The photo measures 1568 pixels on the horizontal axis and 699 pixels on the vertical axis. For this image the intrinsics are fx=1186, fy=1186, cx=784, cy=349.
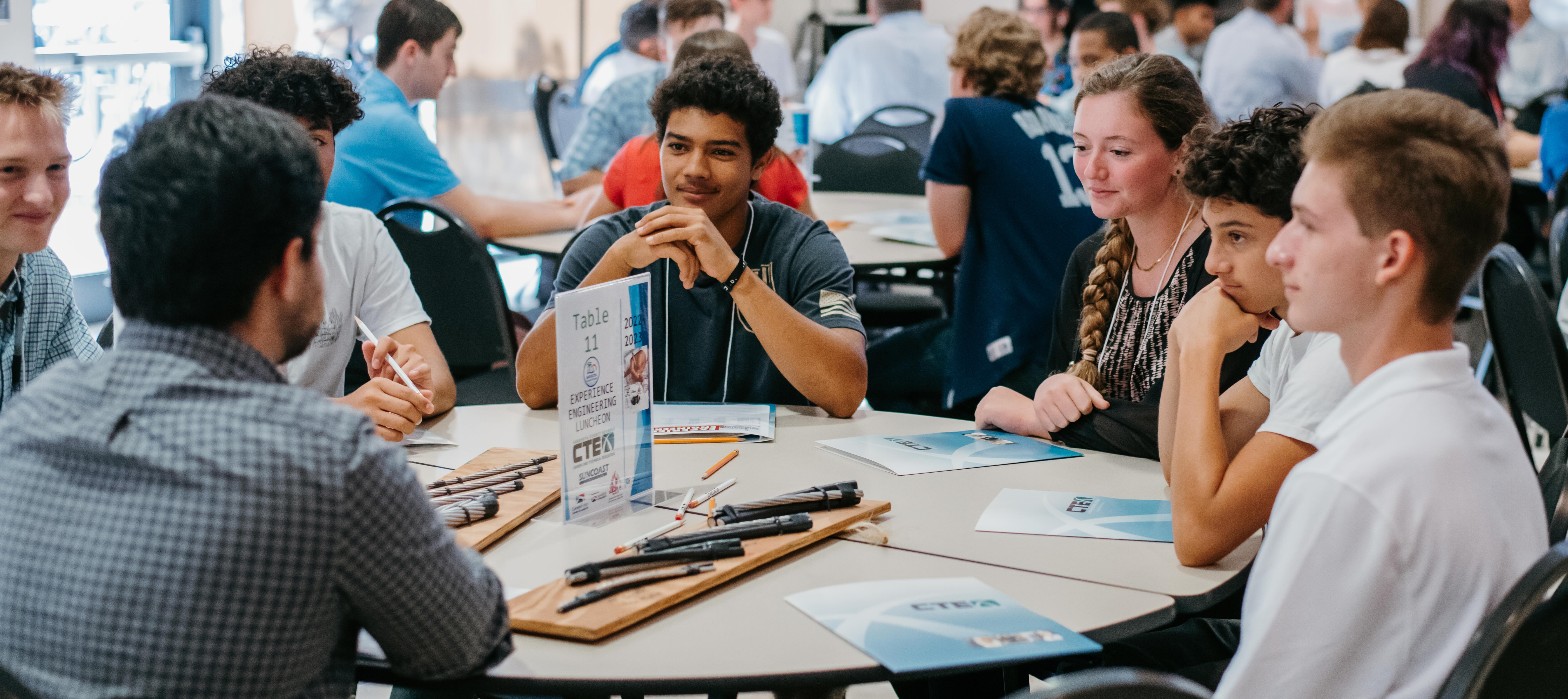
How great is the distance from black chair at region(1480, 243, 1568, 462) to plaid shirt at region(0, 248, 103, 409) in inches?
88.6

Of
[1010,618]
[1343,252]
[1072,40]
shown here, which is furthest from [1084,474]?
[1072,40]

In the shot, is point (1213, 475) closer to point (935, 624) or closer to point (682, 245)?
point (935, 624)

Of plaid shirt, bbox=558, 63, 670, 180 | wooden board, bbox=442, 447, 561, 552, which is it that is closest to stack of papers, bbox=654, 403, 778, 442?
wooden board, bbox=442, 447, 561, 552

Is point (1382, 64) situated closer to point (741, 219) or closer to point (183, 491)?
point (741, 219)

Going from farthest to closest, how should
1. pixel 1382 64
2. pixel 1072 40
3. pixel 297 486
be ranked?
pixel 1382 64, pixel 1072 40, pixel 297 486

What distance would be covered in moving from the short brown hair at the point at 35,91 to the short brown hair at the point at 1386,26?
Result: 5.99 m

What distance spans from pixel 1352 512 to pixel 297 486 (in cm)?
85

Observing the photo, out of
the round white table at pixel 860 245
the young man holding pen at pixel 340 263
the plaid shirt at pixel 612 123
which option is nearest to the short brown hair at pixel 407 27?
the round white table at pixel 860 245

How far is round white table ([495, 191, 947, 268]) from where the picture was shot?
3.37 meters

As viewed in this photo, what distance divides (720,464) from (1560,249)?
106 inches

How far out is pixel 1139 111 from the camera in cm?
209

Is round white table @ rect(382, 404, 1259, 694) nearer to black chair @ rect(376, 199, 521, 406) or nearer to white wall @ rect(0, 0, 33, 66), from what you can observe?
black chair @ rect(376, 199, 521, 406)

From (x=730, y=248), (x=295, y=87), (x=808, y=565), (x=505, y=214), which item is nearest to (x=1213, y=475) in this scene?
(x=808, y=565)

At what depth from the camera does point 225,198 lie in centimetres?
91
